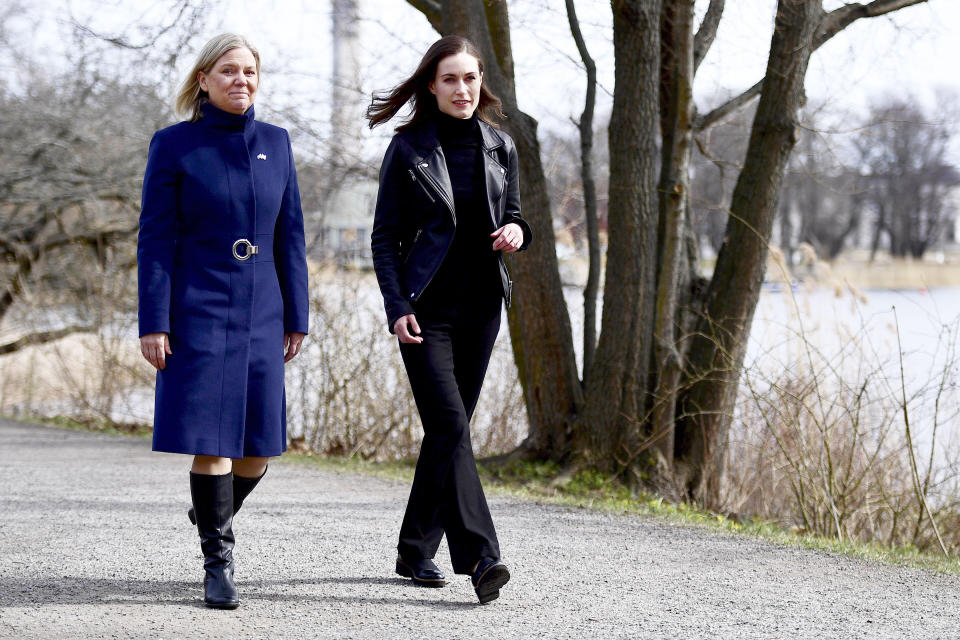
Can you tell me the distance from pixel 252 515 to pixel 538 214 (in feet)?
10.4

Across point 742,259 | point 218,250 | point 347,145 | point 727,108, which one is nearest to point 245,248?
point 218,250

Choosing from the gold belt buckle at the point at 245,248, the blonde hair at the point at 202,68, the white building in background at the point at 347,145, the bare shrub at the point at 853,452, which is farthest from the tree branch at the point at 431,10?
→ the gold belt buckle at the point at 245,248

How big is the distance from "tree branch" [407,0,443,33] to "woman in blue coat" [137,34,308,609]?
471cm

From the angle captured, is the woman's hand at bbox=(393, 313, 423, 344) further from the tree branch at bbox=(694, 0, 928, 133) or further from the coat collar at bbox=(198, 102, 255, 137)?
the tree branch at bbox=(694, 0, 928, 133)

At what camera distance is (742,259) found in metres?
7.47

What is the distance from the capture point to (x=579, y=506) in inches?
244

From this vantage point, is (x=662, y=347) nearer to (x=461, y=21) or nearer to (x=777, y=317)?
(x=777, y=317)

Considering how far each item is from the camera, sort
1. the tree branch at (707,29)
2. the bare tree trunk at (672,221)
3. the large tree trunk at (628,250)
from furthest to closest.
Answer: the tree branch at (707,29), the bare tree trunk at (672,221), the large tree trunk at (628,250)

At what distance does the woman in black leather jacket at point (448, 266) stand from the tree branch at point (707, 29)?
421 cm

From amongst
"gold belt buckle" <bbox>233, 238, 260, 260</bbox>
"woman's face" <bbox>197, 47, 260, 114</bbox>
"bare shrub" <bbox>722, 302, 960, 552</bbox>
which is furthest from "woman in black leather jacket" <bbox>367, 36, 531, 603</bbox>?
"bare shrub" <bbox>722, 302, 960, 552</bbox>

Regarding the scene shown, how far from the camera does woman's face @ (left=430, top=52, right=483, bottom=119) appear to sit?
3832mm

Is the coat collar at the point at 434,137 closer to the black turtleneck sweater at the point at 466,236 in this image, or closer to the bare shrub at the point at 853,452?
the black turtleneck sweater at the point at 466,236

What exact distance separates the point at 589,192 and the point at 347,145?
275cm

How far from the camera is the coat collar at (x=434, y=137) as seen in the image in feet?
12.7
